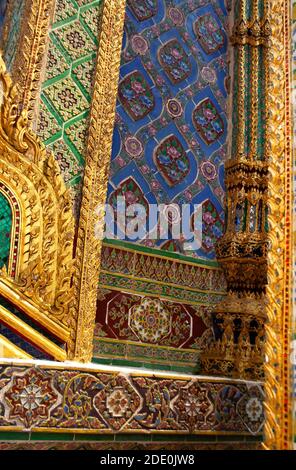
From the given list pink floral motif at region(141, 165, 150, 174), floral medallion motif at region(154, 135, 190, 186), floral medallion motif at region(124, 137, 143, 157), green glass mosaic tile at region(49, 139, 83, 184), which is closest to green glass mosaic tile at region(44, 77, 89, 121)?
green glass mosaic tile at region(49, 139, 83, 184)

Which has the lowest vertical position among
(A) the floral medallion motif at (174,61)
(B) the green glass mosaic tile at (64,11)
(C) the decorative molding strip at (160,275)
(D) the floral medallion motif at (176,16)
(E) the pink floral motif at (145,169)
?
(C) the decorative molding strip at (160,275)

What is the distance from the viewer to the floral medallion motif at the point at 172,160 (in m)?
4.18

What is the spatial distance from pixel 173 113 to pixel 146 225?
0.99 meters

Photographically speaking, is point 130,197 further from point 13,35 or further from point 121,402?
point 121,402

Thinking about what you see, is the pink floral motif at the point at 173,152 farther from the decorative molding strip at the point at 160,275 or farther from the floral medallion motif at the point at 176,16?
the floral medallion motif at the point at 176,16

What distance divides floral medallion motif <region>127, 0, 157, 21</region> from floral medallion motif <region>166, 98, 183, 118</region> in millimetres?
681

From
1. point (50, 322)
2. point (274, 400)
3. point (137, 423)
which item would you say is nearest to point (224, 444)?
point (137, 423)

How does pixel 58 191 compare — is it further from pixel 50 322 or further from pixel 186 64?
pixel 186 64

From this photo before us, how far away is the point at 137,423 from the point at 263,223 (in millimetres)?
2309

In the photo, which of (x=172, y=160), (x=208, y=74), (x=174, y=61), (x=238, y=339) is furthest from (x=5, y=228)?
(x=208, y=74)

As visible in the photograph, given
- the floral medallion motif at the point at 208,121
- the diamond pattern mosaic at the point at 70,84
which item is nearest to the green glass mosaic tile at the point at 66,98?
the diamond pattern mosaic at the point at 70,84

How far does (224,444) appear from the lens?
2680 mm

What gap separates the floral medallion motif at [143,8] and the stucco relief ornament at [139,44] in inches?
6.9

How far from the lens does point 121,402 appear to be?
2420 mm
